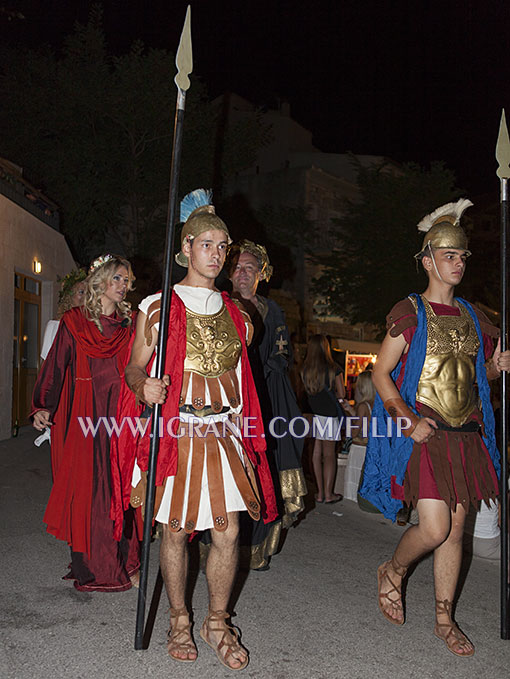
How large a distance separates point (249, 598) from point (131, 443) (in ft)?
4.22

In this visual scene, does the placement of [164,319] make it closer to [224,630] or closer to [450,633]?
[224,630]

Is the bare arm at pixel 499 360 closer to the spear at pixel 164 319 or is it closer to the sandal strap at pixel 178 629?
the spear at pixel 164 319

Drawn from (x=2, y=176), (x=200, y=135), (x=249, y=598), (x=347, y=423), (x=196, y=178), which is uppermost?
(x=200, y=135)

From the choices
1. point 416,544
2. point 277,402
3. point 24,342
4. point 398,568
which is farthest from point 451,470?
point 24,342

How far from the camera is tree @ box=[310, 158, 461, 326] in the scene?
71.7 ft

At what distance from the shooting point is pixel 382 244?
72.5ft

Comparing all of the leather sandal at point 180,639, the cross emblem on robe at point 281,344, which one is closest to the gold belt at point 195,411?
the leather sandal at point 180,639

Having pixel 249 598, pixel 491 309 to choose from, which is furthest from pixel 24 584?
pixel 491 309

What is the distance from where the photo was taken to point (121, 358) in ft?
14.2

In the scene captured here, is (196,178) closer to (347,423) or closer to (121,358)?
(347,423)

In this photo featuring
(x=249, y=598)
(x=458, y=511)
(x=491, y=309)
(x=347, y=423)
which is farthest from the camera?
(x=491, y=309)

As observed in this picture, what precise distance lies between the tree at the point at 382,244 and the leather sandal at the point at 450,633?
1871 cm

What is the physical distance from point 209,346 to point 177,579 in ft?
3.59

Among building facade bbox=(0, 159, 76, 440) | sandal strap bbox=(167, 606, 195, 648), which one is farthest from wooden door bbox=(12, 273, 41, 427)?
sandal strap bbox=(167, 606, 195, 648)
